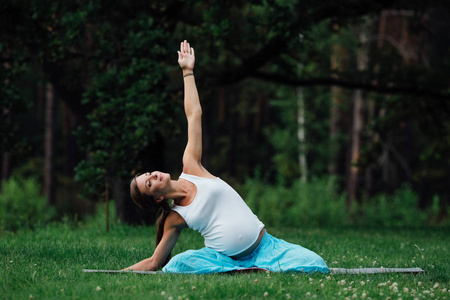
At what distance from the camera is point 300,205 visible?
20.0m

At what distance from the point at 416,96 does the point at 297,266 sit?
10.6 m

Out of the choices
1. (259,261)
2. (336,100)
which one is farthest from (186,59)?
(336,100)

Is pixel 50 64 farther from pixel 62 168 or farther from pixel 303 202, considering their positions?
pixel 62 168

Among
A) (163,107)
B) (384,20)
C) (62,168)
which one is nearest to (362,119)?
(384,20)

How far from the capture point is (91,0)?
10539 millimetres

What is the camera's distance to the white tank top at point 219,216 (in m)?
5.44

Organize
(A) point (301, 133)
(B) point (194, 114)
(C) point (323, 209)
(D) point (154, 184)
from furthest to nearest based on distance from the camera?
(A) point (301, 133)
(C) point (323, 209)
(B) point (194, 114)
(D) point (154, 184)

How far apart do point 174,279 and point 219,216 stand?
2.57 feet

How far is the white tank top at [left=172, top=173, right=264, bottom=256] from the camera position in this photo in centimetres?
544

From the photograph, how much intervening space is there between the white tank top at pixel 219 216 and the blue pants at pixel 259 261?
17cm

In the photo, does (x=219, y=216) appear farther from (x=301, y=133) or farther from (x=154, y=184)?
(x=301, y=133)

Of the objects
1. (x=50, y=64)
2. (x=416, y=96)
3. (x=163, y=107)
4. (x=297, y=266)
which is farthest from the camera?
(x=416, y=96)

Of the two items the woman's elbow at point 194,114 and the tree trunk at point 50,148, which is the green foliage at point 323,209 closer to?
the tree trunk at point 50,148

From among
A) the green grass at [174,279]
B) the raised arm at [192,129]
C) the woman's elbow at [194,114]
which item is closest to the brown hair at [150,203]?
the raised arm at [192,129]
